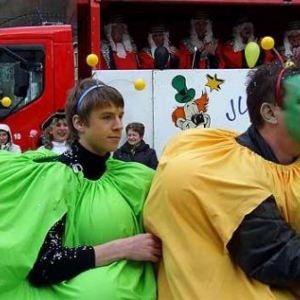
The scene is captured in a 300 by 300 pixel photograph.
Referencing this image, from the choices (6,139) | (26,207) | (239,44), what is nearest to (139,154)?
(6,139)

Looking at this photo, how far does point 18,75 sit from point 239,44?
253 cm

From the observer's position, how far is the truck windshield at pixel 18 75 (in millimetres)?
7949

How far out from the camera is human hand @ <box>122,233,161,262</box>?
2.39 meters

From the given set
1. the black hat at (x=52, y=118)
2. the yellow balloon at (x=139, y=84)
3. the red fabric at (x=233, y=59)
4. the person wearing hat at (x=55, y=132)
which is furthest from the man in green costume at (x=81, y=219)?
the red fabric at (x=233, y=59)

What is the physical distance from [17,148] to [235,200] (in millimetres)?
5876

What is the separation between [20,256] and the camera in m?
2.37

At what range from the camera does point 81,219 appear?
8.04 feet

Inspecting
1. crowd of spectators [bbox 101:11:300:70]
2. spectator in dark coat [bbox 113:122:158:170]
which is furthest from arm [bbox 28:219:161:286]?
crowd of spectators [bbox 101:11:300:70]

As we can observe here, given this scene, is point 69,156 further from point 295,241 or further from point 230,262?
point 295,241

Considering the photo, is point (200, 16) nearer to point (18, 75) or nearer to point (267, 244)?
point (18, 75)

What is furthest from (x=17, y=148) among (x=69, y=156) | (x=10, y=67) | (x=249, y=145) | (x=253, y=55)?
(x=249, y=145)

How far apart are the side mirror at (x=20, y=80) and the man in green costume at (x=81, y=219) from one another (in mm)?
5424

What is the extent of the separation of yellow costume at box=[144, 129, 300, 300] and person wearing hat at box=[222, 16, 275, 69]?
6.02 metres

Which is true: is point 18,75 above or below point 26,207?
above
